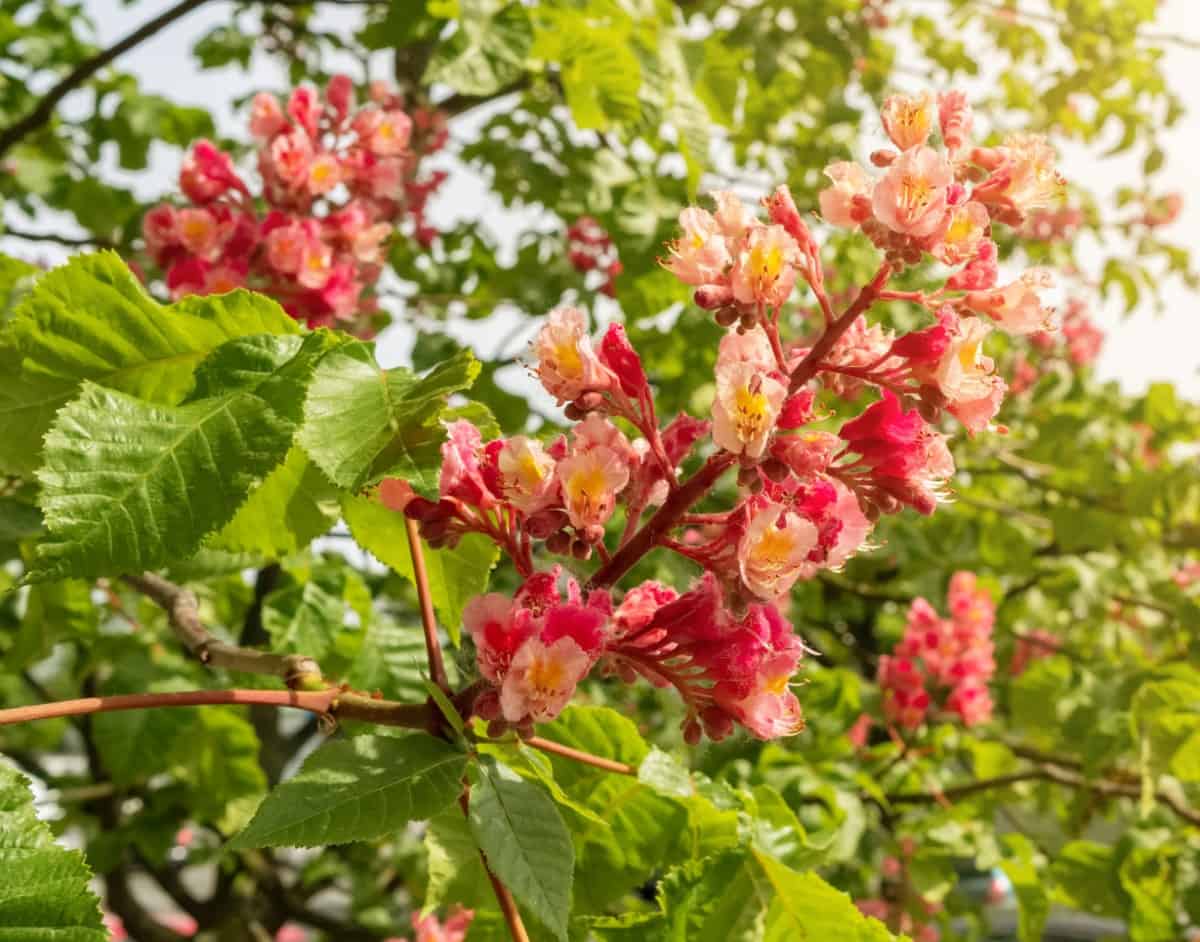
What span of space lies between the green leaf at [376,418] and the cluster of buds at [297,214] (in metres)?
0.97

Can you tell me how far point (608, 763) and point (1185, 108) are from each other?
12.0 feet

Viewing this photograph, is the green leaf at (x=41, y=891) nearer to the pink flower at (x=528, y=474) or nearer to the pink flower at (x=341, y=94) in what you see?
the pink flower at (x=528, y=474)

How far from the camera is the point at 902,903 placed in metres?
3.03

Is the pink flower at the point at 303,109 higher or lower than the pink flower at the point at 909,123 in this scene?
higher

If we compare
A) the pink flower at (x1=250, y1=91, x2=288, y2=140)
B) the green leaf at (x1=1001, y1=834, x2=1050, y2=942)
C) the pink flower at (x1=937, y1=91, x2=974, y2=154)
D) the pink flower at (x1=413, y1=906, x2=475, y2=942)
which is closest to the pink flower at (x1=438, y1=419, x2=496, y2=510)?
the pink flower at (x1=937, y1=91, x2=974, y2=154)

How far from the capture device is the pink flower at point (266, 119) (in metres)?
2.05

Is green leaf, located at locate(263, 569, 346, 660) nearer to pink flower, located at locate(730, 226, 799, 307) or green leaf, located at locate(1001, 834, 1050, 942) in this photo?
pink flower, located at locate(730, 226, 799, 307)

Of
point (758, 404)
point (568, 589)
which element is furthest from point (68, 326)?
point (758, 404)

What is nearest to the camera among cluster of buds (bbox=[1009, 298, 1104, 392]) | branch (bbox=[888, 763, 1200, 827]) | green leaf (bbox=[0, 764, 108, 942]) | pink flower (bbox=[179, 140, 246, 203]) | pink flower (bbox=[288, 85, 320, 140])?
green leaf (bbox=[0, 764, 108, 942])

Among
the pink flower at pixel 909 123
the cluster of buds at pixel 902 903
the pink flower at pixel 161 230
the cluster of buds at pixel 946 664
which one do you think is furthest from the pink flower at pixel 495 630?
the cluster of buds at pixel 946 664

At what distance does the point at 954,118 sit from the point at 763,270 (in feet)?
0.88

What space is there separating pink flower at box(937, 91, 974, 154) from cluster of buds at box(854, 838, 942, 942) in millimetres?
2082

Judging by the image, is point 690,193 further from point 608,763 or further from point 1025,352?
point 1025,352

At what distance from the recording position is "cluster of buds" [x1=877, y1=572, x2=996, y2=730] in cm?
293
